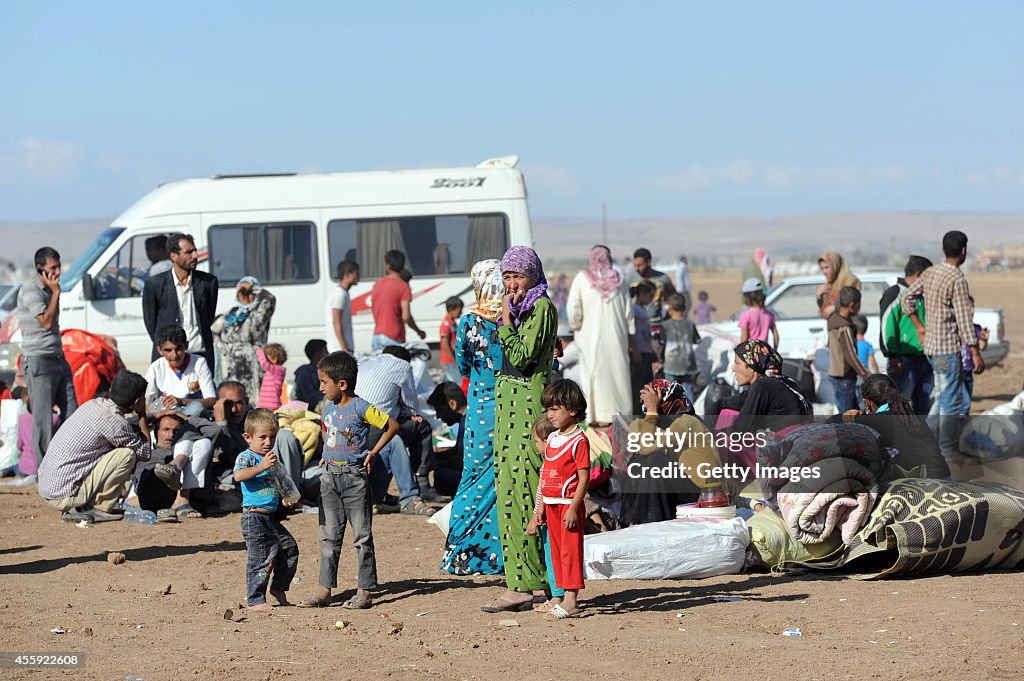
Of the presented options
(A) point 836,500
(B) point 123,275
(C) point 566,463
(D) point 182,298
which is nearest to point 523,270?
(C) point 566,463

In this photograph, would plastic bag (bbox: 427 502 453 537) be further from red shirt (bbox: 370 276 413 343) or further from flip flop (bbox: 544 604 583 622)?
red shirt (bbox: 370 276 413 343)

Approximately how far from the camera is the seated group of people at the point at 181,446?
9.02 m

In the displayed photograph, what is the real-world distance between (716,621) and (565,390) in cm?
131

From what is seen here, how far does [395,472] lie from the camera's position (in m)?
9.59

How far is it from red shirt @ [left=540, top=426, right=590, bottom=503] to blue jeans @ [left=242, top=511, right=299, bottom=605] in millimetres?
1390

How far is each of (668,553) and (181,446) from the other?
382cm

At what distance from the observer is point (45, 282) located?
1015 centimetres

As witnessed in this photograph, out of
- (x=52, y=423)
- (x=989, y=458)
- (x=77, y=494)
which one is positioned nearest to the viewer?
(x=989, y=458)

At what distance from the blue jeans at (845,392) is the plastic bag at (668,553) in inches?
196

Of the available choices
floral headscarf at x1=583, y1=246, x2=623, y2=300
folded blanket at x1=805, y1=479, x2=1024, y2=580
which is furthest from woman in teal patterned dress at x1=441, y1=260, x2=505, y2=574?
floral headscarf at x1=583, y1=246, x2=623, y2=300

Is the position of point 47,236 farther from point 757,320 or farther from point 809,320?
point 757,320

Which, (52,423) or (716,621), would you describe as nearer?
(716,621)

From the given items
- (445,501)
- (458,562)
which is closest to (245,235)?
(445,501)

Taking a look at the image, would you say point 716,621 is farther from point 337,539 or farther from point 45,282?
point 45,282
